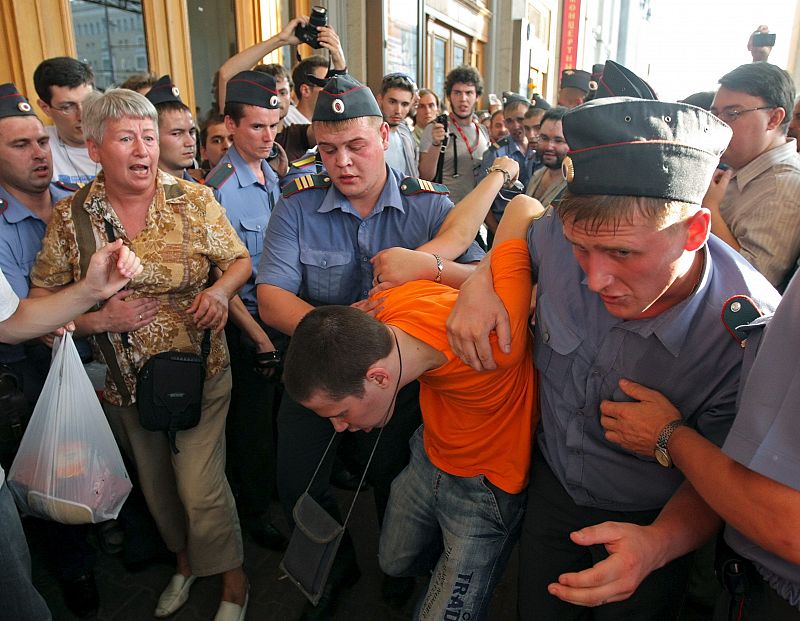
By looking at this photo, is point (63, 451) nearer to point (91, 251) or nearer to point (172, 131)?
point (91, 251)

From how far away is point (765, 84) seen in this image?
2.21 meters

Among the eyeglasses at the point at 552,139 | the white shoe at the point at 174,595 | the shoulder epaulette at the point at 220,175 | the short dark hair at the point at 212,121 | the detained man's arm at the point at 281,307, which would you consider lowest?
the white shoe at the point at 174,595

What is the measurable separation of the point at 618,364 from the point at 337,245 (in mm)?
1193

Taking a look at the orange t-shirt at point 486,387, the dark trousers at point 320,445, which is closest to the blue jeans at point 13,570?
the dark trousers at point 320,445

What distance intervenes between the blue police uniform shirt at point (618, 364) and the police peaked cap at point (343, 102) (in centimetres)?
83

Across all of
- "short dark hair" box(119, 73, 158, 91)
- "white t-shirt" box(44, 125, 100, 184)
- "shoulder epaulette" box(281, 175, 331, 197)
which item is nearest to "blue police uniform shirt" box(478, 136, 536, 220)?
"short dark hair" box(119, 73, 158, 91)

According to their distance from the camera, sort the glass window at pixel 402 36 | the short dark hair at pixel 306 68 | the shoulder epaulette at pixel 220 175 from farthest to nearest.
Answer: the glass window at pixel 402 36 < the short dark hair at pixel 306 68 < the shoulder epaulette at pixel 220 175

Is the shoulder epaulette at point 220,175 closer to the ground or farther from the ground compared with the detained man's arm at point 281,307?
farther from the ground

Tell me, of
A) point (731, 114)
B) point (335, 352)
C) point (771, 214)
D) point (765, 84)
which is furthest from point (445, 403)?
point (765, 84)

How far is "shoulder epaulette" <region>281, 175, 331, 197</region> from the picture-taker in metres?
2.16

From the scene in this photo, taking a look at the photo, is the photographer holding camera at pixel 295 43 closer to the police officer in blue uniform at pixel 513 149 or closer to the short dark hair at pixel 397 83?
the short dark hair at pixel 397 83

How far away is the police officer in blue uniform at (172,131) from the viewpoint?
2.91 meters

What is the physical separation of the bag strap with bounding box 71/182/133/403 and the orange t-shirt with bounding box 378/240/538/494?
3.56ft

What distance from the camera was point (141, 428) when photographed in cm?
220
